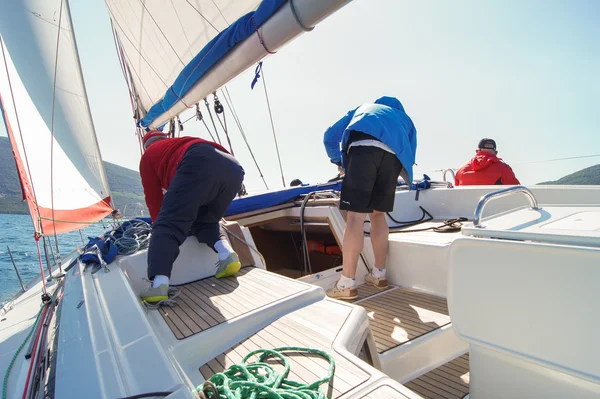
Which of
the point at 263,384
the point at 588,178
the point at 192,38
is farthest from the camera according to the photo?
the point at 588,178

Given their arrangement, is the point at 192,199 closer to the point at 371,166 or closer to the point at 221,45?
the point at 371,166

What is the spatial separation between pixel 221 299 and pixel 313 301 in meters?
0.42

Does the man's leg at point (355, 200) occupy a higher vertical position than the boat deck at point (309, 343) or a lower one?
higher

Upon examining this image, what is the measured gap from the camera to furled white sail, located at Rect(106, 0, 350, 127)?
195 centimetres

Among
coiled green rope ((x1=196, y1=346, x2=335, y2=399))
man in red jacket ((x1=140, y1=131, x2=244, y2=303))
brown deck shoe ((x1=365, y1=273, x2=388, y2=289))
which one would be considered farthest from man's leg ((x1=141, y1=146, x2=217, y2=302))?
brown deck shoe ((x1=365, y1=273, x2=388, y2=289))

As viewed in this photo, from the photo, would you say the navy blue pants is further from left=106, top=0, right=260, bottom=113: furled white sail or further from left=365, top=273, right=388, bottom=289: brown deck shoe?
left=106, top=0, right=260, bottom=113: furled white sail

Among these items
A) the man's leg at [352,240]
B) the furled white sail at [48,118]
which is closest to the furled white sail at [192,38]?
the furled white sail at [48,118]

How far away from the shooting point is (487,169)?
3.71m

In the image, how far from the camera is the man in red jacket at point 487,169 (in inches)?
144

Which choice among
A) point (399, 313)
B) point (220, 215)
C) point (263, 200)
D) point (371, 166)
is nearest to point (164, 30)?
point (263, 200)

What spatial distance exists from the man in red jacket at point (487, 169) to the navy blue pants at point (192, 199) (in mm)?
2980

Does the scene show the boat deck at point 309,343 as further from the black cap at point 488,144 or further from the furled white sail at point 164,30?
the black cap at point 488,144

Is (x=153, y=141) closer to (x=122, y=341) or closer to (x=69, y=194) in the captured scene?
(x=122, y=341)

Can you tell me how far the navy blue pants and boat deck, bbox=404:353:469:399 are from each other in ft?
4.00
